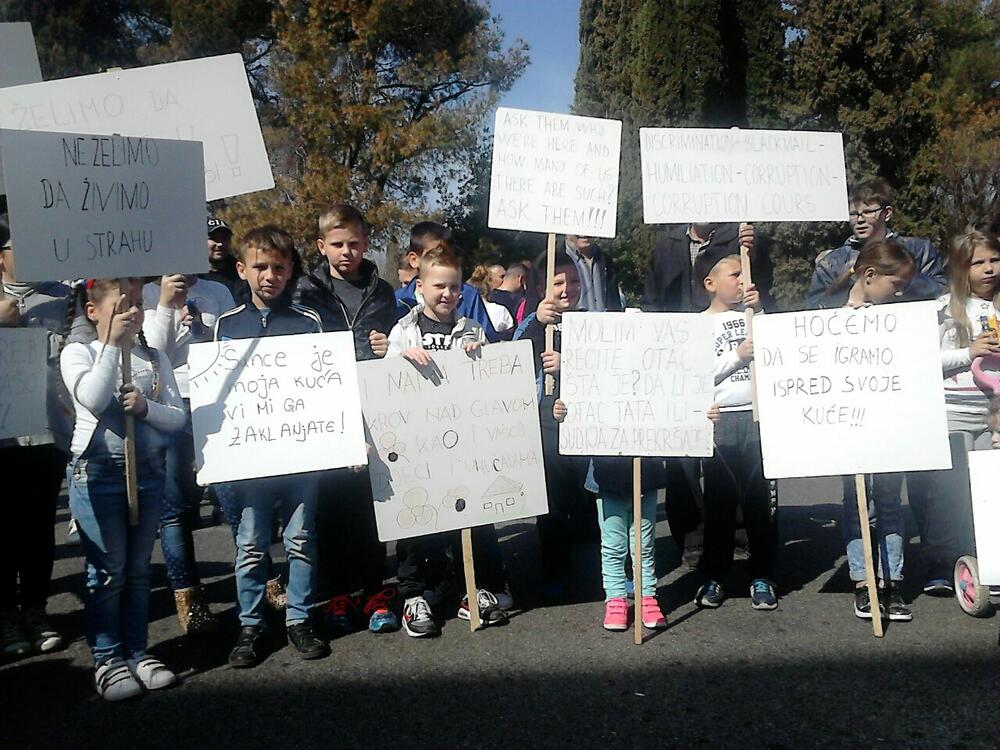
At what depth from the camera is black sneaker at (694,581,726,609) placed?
4074 mm

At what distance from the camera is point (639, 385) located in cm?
376

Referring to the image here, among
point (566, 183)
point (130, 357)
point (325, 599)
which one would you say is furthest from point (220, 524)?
point (566, 183)

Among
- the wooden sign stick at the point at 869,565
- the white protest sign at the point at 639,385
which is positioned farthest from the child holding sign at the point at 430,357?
the wooden sign stick at the point at 869,565

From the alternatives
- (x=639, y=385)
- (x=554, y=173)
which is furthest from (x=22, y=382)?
(x=639, y=385)

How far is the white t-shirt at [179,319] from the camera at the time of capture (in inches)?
149

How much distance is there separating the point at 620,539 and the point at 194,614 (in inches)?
74.9

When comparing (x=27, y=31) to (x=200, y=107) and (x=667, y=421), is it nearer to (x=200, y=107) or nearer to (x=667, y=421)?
(x=200, y=107)

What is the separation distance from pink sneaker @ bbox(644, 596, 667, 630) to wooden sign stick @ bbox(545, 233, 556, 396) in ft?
3.41

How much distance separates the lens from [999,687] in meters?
3.18

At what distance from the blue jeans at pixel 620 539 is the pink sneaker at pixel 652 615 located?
33 mm

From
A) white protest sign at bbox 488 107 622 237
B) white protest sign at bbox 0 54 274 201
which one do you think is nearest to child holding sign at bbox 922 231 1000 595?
white protest sign at bbox 488 107 622 237

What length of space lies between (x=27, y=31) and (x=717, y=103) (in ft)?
55.4

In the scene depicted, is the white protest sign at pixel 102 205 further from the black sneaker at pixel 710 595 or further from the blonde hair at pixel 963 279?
the blonde hair at pixel 963 279

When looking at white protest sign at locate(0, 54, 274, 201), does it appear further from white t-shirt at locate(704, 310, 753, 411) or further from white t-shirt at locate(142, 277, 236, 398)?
white t-shirt at locate(704, 310, 753, 411)
